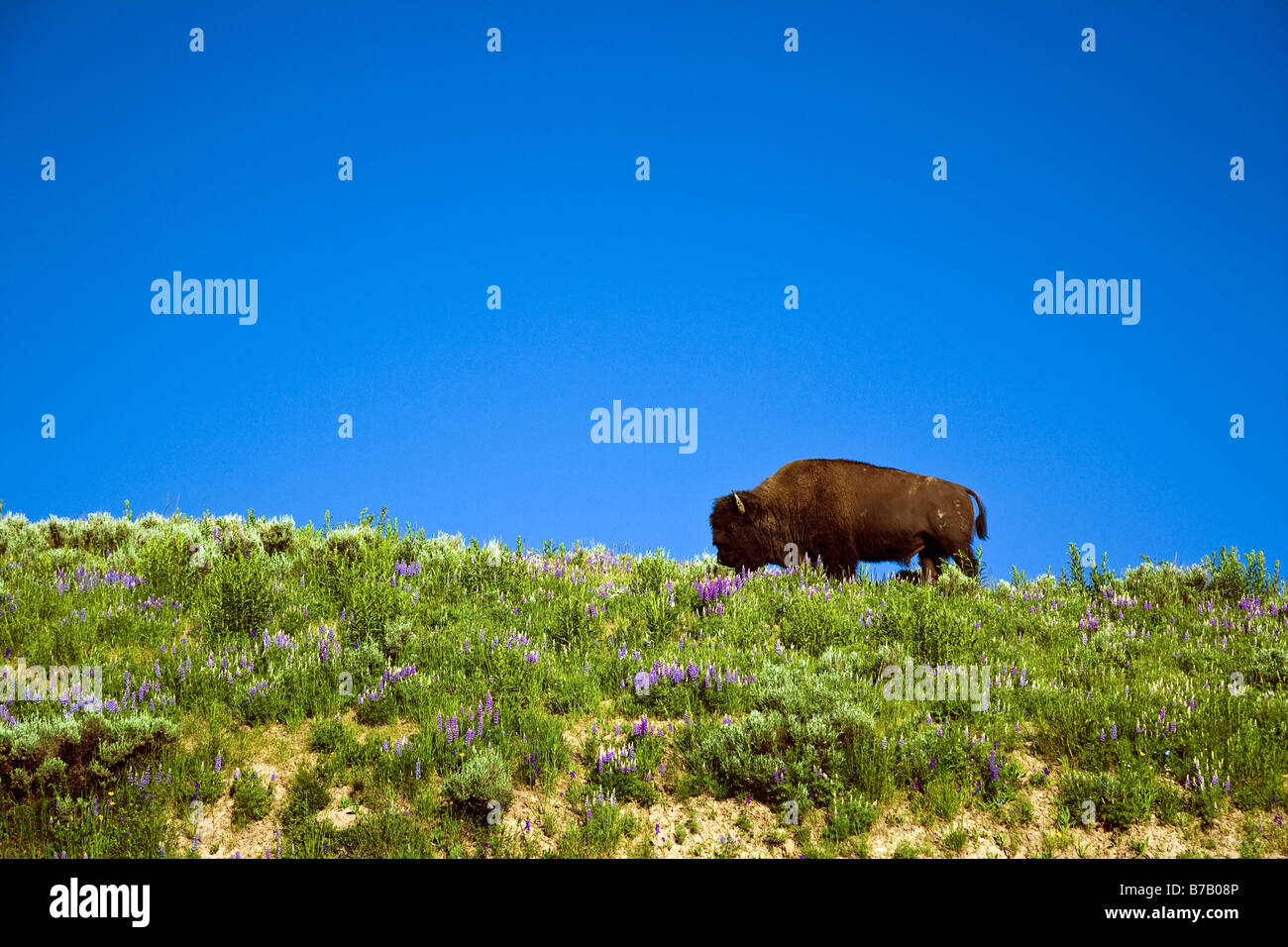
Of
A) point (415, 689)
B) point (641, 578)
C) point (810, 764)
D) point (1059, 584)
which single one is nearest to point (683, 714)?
point (810, 764)

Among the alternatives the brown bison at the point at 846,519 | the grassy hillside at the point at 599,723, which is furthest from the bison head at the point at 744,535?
the grassy hillside at the point at 599,723

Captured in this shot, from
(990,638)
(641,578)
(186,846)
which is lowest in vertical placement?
(186,846)

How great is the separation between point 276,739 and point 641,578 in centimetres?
514

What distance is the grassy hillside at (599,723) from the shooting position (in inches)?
238

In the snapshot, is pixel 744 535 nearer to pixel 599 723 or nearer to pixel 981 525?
pixel 981 525

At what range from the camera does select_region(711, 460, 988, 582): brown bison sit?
52.0 feet

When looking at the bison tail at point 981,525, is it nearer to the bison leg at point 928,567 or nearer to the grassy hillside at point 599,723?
the bison leg at point 928,567

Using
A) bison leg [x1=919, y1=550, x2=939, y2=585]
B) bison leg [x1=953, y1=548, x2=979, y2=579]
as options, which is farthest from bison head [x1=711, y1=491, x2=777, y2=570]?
bison leg [x1=953, y1=548, x2=979, y2=579]

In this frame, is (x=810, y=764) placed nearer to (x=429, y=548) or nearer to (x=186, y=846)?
(x=186, y=846)

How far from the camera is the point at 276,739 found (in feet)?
22.7

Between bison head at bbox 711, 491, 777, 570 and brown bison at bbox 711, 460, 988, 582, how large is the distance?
21 mm

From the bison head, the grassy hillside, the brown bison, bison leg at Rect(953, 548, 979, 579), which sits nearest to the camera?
the grassy hillside

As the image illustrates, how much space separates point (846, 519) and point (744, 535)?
2.11 meters

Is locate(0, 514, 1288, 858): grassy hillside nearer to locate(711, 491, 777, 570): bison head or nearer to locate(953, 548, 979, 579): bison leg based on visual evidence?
locate(953, 548, 979, 579): bison leg
